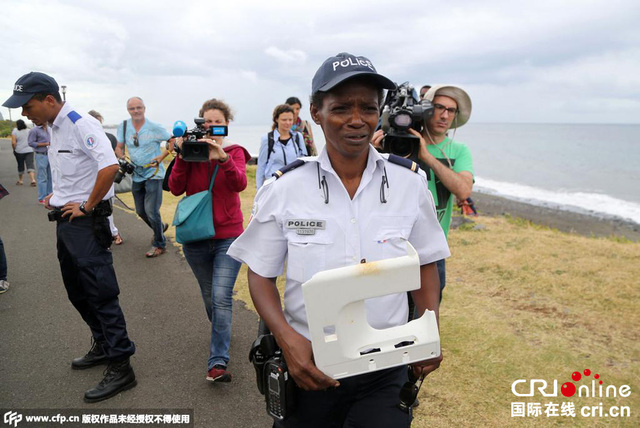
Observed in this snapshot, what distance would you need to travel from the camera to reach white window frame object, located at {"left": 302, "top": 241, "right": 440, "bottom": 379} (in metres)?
1.43

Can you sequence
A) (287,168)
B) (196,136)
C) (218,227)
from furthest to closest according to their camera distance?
(218,227), (196,136), (287,168)

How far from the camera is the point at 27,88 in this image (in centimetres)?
306

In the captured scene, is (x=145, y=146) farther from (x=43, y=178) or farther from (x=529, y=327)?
(x=529, y=327)

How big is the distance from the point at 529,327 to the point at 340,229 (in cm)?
338

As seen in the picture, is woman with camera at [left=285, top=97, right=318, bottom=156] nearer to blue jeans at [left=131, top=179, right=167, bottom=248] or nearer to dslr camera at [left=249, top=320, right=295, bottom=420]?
blue jeans at [left=131, top=179, right=167, bottom=248]

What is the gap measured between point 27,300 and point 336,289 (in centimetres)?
492

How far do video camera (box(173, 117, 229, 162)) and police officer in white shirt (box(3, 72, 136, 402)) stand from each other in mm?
557

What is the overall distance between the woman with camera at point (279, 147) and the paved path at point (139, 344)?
1.75 m

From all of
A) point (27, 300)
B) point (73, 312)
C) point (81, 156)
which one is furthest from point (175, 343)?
point (27, 300)

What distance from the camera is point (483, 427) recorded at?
9.43 ft

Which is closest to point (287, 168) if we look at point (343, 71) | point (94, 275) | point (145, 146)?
point (343, 71)

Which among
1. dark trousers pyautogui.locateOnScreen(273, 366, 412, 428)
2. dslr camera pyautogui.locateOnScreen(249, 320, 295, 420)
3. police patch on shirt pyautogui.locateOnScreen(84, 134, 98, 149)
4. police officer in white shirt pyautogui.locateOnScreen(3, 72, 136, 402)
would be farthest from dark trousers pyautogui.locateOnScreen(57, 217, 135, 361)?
dark trousers pyautogui.locateOnScreen(273, 366, 412, 428)

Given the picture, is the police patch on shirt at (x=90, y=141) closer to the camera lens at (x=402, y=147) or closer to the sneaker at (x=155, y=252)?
the camera lens at (x=402, y=147)

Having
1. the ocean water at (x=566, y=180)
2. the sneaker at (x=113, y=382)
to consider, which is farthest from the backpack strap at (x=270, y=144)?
the ocean water at (x=566, y=180)
